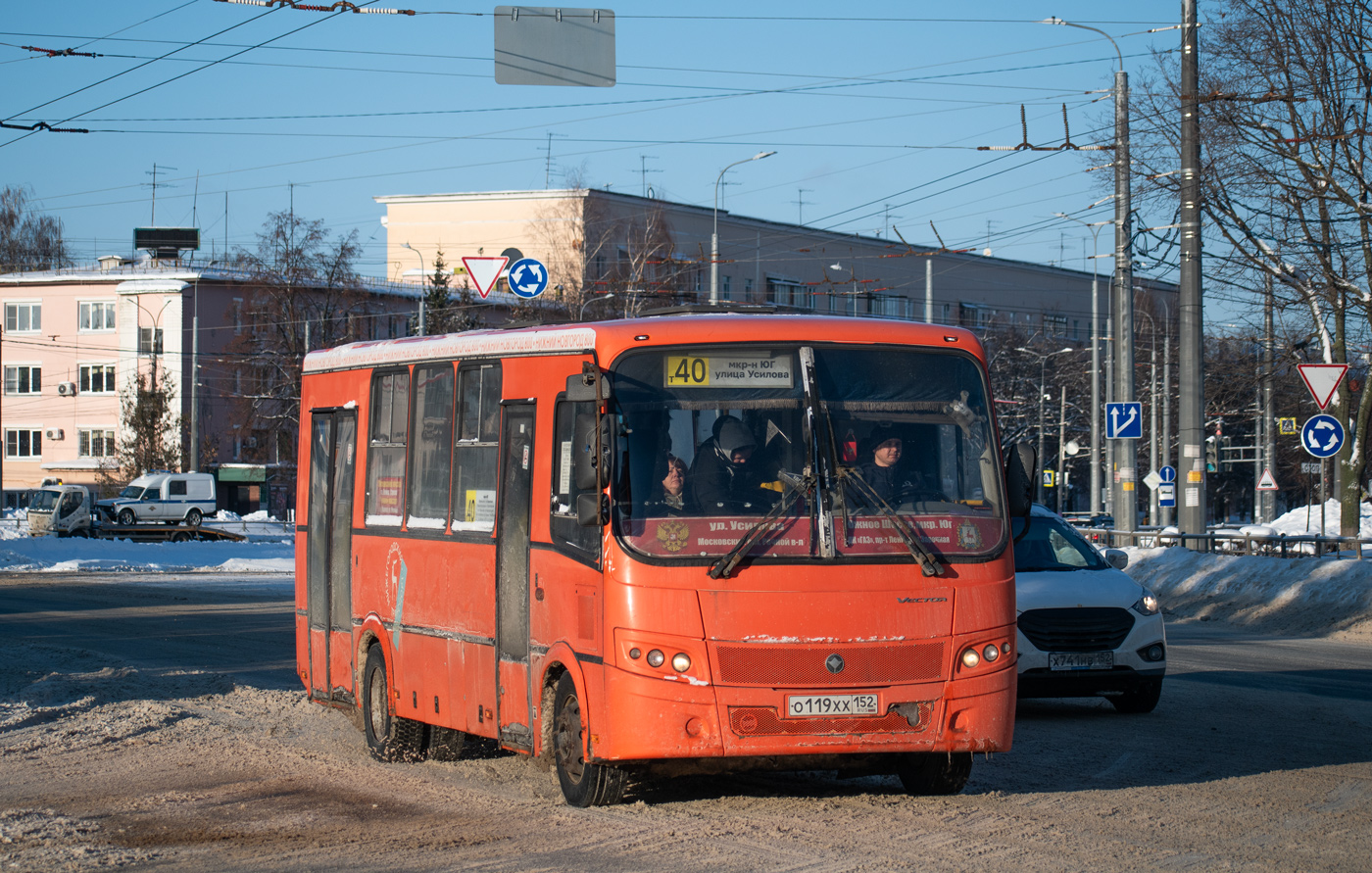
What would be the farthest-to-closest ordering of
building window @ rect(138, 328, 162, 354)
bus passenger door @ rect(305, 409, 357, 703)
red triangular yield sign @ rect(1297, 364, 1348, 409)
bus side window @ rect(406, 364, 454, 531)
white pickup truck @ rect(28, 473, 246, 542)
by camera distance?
1. building window @ rect(138, 328, 162, 354)
2. white pickup truck @ rect(28, 473, 246, 542)
3. red triangular yield sign @ rect(1297, 364, 1348, 409)
4. bus passenger door @ rect(305, 409, 357, 703)
5. bus side window @ rect(406, 364, 454, 531)

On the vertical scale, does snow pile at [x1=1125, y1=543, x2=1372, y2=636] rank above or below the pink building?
below

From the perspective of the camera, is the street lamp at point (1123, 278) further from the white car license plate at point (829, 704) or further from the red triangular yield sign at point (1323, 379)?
the white car license plate at point (829, 704)

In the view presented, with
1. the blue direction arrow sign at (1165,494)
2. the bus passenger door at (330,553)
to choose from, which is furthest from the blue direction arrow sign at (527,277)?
the blue direction arrow sign at (1165,494)

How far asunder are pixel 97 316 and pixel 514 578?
247 ft

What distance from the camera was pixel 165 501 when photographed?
2290 inches

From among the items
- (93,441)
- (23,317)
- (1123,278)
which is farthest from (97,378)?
(1123,278)

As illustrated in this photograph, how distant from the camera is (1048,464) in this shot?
3484 inches

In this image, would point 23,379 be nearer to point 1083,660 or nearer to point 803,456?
point 1083,660

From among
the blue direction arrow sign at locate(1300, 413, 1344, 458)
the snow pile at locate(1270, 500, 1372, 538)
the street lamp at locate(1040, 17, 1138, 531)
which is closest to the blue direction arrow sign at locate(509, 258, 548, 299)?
the street lamp at locate(1040, 17, 1138, 531)

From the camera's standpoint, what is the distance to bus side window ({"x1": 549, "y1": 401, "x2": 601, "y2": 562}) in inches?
312

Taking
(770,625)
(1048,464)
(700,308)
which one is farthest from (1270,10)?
(1048,464)

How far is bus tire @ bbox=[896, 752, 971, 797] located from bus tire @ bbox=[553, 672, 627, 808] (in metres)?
1.58

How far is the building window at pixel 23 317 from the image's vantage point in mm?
79938

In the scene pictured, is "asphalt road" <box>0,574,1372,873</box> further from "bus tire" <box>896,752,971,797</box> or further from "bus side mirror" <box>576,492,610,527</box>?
"bus side mirror" <box>576,492,610,527</box>
